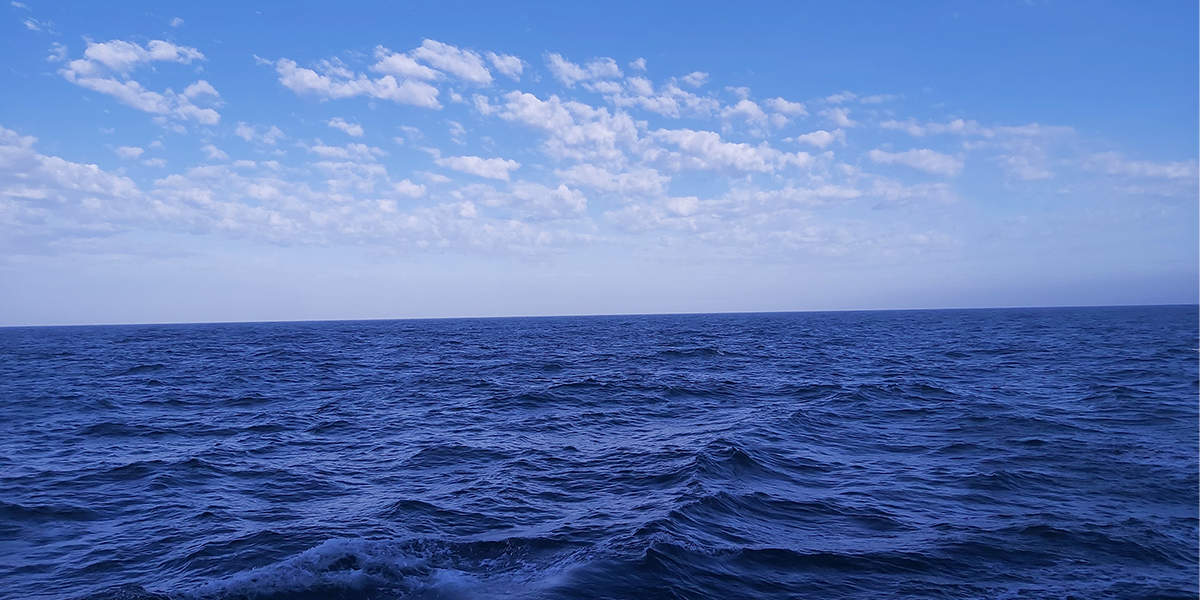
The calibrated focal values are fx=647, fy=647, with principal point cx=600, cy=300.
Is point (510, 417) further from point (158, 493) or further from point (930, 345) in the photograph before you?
point (930, 345)

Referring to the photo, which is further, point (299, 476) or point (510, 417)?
point (510, 417)

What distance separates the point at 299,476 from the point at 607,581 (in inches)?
364

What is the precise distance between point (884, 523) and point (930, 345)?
171 feet

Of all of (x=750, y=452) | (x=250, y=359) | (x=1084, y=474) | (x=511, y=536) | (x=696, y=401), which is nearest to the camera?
(x=511, y=536)

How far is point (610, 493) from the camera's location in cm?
1362

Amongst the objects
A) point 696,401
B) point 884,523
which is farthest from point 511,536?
point 696,401

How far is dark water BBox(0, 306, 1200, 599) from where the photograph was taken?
30.9 ft

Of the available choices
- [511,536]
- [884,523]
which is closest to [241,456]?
[511,536]

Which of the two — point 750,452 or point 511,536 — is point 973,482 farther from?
point 511,536

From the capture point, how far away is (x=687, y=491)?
1330 centimetres

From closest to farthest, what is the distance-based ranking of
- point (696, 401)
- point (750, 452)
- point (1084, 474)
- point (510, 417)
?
point (1084, 474) < point (750, 452) < point (510, 417) < point (696, 401)

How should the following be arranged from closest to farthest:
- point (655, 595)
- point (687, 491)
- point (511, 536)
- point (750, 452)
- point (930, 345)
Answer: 1. point (655, 595)
2. point (511, 536)
3. point (687, 491)
4. point (750, 452)
5. point (930, 345)

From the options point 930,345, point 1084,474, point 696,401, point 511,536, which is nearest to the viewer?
point 511,536

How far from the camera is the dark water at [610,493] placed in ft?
30.9
